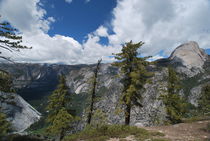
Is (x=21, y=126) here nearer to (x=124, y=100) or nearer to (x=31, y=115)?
(x=31, y=115)

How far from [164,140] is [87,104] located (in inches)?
479

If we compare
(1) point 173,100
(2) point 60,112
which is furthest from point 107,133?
(1) point 173,100

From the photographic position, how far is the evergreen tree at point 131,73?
16.3 metres

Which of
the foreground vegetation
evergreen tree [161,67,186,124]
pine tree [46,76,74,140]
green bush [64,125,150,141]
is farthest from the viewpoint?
evergreen tree [161,67,186,124]

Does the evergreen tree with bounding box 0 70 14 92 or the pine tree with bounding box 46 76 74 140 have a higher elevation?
the evergreen tree with bounding box 0 70 14 92

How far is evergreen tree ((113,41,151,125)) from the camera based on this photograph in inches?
641

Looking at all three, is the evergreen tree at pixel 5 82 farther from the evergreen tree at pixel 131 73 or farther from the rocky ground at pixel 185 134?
the evergreen tree at pixel 131 73

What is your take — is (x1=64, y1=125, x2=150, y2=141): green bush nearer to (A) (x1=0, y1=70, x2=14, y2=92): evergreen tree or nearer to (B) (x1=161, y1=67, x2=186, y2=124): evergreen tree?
(A) (x1=0, y1=70, x2=14, y2=92): evergreen tree

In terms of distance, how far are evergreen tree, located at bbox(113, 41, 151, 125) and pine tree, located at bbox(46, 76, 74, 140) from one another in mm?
8664

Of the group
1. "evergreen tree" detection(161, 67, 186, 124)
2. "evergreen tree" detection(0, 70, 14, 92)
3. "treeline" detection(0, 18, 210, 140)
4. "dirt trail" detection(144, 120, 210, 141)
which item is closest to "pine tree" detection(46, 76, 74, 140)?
"treeline" detection(0, 18, 210, 140)

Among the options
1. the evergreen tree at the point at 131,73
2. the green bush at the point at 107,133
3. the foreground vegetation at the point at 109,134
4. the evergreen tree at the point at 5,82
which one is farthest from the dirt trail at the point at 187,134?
the evergreen tree at the point at 5,82

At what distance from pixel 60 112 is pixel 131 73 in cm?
1152

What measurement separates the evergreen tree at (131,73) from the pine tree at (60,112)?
866 cm

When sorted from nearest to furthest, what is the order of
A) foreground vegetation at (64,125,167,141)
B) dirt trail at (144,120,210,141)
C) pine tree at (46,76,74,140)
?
dirt trail at (144,120,210,141) → foreground vegetation at (64,125,167,141) → pine tree at (46,76,74,140)
